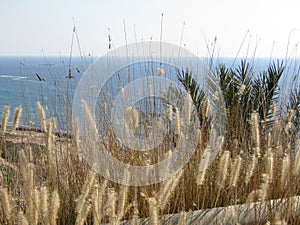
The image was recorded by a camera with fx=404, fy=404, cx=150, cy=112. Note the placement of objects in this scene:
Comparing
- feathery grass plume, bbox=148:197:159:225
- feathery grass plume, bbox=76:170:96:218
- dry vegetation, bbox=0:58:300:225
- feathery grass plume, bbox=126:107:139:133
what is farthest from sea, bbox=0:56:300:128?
feathery grass plume, bbox=148:197:159:225

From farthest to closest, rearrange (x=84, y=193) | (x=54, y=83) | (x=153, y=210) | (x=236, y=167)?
(x=54, y=83) < (x=236, y=167) < (x=84, y=193) < (x=153, y=210)

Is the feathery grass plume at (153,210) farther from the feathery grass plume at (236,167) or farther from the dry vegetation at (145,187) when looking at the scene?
the feathery grass plume at (236,167)

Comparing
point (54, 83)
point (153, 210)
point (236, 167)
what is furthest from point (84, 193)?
point (54, 83)

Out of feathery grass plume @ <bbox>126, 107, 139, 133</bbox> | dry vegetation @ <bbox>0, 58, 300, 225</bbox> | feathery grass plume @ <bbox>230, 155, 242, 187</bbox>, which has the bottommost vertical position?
dry vegetation @ <bbox>0, 58, 300, 225</bbox>

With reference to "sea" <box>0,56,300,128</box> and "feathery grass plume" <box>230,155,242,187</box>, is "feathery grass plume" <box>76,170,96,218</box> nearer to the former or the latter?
"feathery grass plume" <box>230,155,242,187</box>

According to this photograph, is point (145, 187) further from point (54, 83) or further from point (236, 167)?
point (54, 83)

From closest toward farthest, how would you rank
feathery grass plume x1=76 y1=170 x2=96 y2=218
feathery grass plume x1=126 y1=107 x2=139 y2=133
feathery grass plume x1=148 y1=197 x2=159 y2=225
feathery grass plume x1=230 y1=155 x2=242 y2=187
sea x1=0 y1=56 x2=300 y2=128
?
1. feathery grass plume x1=148 y1=197 x2=159 y2=225
2. feathery grass plume x1=76 y1=170 x2=96 y2=218
3. feathery grass plume x1=230 y1=155 x2=242 y2=187
4. feathery grass plume x1=126 y1=107 x2=139 y2=133
5. sea x1=0 y1=56 x2=300 y2=128

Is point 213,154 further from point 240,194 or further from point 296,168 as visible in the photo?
point 296,168

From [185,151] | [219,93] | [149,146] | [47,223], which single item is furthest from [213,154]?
[47,223]

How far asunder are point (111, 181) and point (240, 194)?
84 centimetres

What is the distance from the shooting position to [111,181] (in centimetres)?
252

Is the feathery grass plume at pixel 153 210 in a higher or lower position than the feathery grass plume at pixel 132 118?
lower

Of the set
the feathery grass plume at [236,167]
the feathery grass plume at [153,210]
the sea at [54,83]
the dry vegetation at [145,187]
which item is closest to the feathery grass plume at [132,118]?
the dry vegetation at [145,187]

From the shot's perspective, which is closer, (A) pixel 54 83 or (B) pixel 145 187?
(B) pixel 145 187
